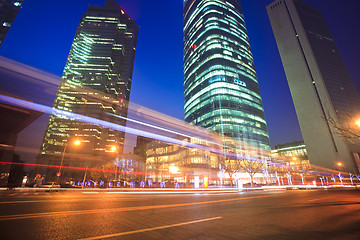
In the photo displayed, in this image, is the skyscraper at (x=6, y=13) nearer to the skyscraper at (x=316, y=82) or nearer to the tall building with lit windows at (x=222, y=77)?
the tall building with lit windows at (x=222, y=77)

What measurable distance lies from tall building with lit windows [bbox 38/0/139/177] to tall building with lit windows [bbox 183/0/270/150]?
56.0 meters

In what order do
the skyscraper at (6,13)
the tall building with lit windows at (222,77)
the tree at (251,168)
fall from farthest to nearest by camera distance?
the tall building with lit windows at (222,77) < the skyscraper at (6,13) < the tree at (251,168)

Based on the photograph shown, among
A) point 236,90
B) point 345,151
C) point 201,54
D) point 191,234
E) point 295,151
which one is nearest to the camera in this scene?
point 191,234

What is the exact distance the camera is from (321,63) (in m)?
112

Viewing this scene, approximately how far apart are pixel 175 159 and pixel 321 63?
127 metres

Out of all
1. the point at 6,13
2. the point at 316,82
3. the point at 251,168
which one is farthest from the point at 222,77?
the point at 6,13

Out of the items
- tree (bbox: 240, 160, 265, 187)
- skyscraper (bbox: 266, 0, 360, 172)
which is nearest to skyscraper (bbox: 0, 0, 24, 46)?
tree (bbox: 240, 160, 265, 187)

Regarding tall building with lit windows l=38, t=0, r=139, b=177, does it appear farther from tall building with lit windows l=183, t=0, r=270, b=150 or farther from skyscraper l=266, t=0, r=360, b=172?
skyscraper l=266, t=0, r=360, b=172

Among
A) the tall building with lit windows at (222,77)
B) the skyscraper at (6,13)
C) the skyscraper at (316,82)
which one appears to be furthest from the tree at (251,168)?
the skyscraper at (6,13)

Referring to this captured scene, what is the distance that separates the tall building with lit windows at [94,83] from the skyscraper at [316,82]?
130 m

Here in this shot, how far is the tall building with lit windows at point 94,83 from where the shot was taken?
106 m

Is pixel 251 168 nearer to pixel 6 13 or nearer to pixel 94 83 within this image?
pixel 6 13

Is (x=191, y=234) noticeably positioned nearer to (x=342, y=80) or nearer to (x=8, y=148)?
(x=8, y=148)

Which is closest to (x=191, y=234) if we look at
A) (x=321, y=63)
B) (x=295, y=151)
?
(x=321, y=63)
